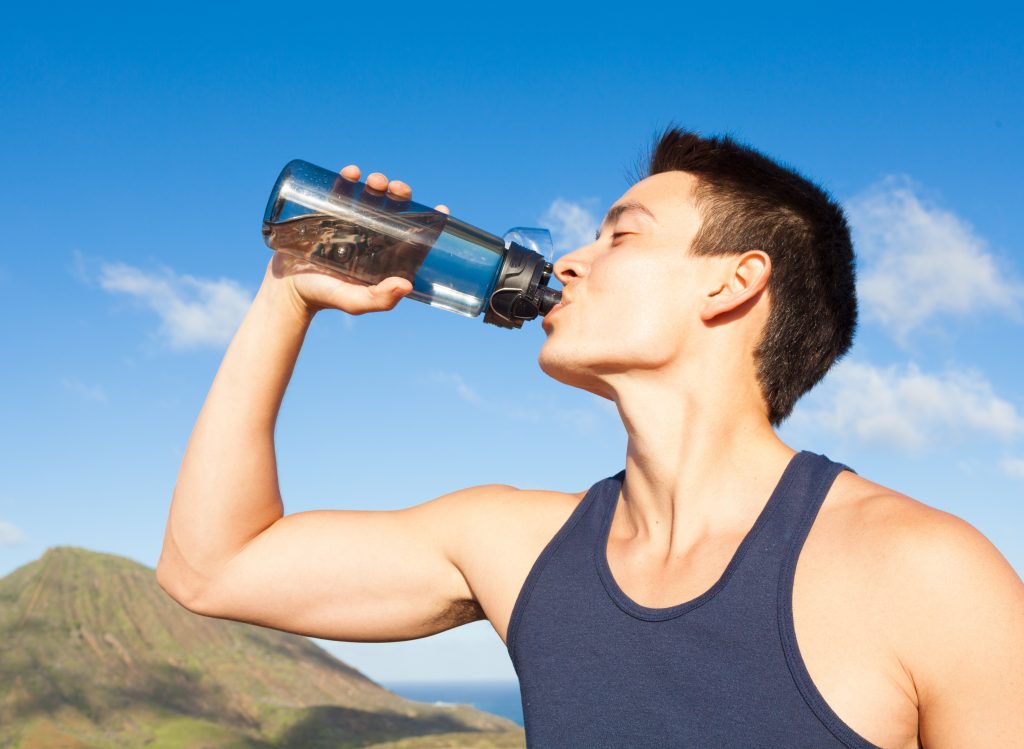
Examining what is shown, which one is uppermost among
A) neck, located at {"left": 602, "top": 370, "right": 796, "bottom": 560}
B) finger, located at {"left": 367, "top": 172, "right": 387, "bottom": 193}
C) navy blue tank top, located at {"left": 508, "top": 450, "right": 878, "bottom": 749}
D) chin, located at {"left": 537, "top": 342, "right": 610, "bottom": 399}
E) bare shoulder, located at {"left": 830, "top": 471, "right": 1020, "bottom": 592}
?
finger, located at {"left": 367, "top": 172, "right": 387, "bottom": 193}

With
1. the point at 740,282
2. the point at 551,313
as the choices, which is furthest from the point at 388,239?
the point at 740,282

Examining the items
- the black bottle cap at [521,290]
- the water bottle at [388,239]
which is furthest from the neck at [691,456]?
the water bottle at [388,239]

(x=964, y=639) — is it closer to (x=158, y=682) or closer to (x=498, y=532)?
(x=498, y=532)

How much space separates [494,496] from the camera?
2.43 m

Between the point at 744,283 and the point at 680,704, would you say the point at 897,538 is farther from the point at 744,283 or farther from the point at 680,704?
the point at 744,283

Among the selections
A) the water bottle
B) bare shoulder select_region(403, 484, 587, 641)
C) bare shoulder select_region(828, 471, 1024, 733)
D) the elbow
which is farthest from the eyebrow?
the elbow

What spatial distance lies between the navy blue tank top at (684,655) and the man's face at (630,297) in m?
0.44

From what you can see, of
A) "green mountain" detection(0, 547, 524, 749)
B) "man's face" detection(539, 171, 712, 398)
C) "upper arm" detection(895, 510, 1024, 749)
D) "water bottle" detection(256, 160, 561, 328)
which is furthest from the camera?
"green mountain" detection(0, 547, 524, 749)

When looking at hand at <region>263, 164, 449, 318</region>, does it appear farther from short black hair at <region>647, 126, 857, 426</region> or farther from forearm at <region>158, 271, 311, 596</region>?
short black hair at <region>647, 126, 857, 426</region>

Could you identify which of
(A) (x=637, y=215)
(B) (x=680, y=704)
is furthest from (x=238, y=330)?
(B) (x=680, y=704)

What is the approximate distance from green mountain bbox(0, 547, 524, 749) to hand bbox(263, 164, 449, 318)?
9374 mm

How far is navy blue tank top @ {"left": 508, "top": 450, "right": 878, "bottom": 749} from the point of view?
1.63 m

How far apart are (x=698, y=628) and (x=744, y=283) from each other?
0.93 meters

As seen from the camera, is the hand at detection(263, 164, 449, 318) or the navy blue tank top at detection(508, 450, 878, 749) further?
the hand at detection(263, 164, 449, 318)
